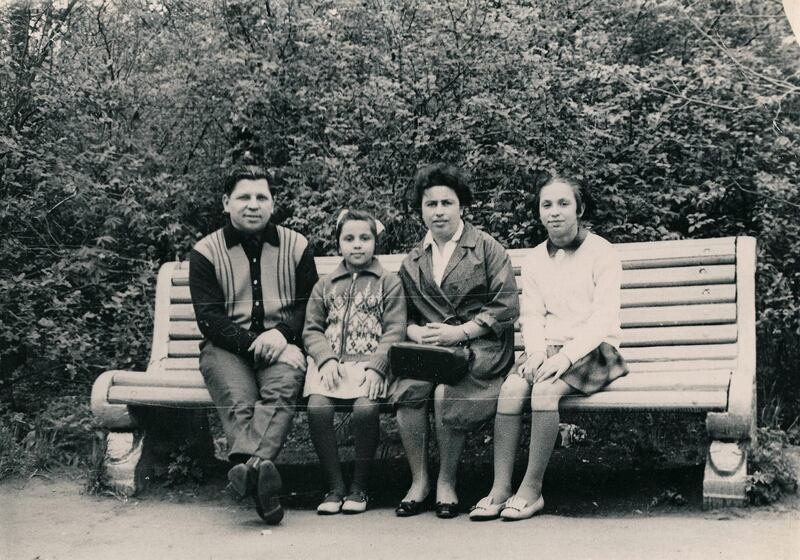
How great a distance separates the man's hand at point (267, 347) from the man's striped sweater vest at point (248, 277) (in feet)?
0.56

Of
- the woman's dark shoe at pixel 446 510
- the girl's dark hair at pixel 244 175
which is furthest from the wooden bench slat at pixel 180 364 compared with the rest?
the woman's dark shoe at pixel 446 510

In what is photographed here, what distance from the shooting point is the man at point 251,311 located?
13.1 feet

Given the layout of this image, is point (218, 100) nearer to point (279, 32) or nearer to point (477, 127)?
point (279, 32)

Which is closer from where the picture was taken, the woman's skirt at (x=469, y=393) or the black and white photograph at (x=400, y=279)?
the black and white photograph at (x=400, y=279)

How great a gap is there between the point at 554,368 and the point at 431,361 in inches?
20.5

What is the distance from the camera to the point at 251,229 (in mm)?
4406

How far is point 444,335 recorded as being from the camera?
4062 mm

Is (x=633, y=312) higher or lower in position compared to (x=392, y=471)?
higher

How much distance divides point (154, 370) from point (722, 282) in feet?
9.56

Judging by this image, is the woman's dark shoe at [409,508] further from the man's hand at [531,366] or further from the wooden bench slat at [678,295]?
the wooden bench slat at [678,295]

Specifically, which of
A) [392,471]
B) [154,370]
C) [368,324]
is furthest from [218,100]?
[392,471]

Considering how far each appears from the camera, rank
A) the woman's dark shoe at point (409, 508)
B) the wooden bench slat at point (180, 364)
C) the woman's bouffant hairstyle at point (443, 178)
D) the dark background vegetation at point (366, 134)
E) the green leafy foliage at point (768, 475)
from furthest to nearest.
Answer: the dark background vegetation at point (366, 134) < the wooden bench slat at point (180, 364) < the woman's bouffant hairstyle at point (443, 178) < the woman's dark shoe at point (409, 508) < the green leafy foliage at point (768, 475)

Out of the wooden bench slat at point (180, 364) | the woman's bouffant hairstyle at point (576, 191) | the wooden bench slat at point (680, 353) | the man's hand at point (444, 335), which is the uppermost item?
the woman's bouffant hairstyle at point (576, 191)

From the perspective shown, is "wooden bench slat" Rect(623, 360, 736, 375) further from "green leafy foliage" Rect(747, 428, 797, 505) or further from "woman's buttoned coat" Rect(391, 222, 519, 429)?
"woman's buttoned coat" Rect(391, 222, 519, 429)
